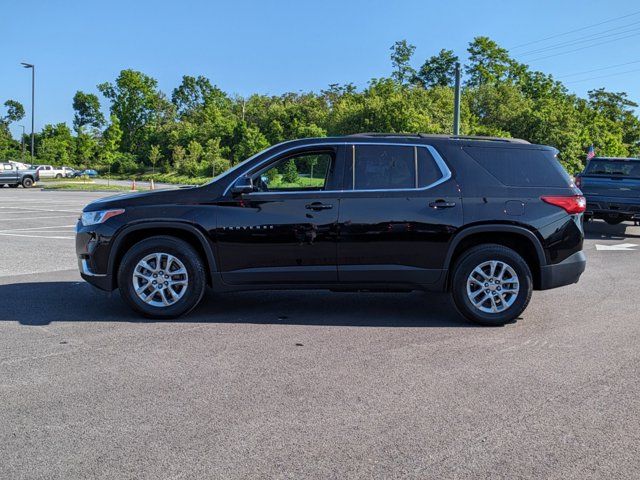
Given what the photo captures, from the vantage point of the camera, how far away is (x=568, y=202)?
20.6 feet

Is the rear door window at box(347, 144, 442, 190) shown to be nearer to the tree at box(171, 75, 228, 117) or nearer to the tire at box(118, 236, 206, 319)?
the tire at box(118, 236, 206, 319)

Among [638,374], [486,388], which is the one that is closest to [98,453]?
[486,388]

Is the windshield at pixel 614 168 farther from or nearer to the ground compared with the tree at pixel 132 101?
nearer to the ground

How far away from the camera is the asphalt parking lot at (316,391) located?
3266 mm

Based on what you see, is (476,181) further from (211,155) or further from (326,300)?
(211,155)

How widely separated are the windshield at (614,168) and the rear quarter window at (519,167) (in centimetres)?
958

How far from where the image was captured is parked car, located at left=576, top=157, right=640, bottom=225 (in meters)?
14.4

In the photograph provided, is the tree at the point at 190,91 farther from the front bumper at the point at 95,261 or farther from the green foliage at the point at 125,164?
the front bumper at the point at 95,261

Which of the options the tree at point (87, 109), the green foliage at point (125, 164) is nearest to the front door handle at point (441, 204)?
the green foliage at point (125, 164)

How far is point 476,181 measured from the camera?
6.22 meters

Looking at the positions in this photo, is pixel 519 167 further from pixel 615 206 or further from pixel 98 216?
pixel 615 206

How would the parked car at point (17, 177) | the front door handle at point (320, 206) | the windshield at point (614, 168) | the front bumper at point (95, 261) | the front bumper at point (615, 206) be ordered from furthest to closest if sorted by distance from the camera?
the parked car at point (17, 177), the windshield at point (614, 168), the front bumper at point (615, 206), the front bumper at point (95, 261), the front door handle at point (320, 206)

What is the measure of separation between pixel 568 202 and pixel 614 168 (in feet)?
32.5

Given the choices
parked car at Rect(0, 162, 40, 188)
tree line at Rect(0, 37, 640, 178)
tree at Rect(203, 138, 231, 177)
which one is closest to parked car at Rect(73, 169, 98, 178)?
tree line at Rect(0, 37, 640, 178)
